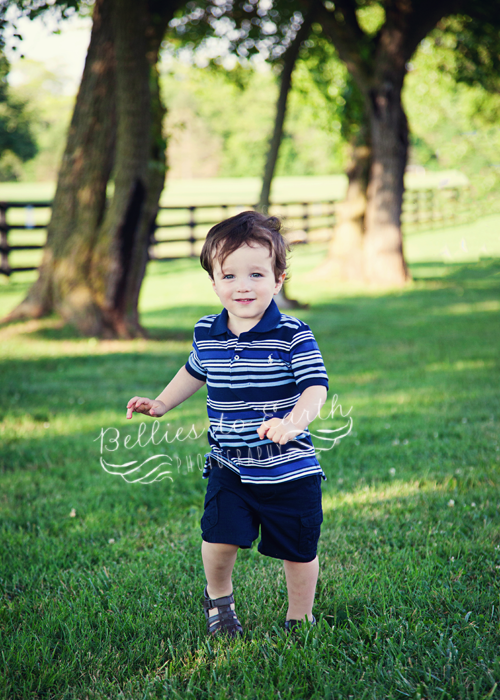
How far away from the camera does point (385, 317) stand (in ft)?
33.8

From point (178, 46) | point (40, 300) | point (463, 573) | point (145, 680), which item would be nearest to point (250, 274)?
point (145, 680)

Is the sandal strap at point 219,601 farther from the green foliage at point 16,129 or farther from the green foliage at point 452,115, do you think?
the green foliage at point 16,129

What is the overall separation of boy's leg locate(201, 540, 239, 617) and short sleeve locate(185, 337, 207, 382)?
624mm

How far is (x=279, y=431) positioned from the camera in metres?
2.01

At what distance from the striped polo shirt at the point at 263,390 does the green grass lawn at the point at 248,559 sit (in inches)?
24.5

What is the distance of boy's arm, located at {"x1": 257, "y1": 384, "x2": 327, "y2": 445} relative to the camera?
201 cm

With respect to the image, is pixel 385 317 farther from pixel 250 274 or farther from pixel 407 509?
pixel 250 274

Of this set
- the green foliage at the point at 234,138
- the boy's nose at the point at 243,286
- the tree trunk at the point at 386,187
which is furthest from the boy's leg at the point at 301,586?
the green foliage at the point at 234,138

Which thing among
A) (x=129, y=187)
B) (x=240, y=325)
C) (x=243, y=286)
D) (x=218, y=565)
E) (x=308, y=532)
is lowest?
(x=218, y=565)

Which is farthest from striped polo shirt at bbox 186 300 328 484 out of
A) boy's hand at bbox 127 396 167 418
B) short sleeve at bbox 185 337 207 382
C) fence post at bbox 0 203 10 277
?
fence post at bbox 0 203 10 277

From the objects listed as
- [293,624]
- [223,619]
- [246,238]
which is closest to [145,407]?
[246,238]

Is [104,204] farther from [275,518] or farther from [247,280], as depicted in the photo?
[275,518]

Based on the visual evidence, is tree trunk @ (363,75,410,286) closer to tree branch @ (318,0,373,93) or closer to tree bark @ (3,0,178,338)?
tree branch @ (318,0,373,93)

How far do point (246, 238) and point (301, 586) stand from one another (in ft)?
4.22
